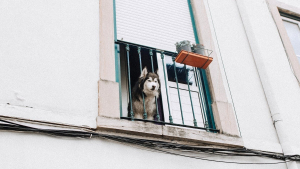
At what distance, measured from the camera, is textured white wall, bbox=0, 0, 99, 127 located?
12.1ft

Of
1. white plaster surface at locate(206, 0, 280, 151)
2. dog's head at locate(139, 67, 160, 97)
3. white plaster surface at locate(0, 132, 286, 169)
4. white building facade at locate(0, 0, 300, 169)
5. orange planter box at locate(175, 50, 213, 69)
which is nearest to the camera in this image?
white plaster surface at locate(0, 132, 286, 169)

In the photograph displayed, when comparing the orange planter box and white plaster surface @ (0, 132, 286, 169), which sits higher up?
the orange planter box

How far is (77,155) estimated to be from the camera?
358 centimetres

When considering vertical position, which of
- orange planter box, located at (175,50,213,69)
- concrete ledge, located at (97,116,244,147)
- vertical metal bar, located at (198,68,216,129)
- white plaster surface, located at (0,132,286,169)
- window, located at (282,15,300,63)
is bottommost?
white plaster surface, located at (0,132,286,169)

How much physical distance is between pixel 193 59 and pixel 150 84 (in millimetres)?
722

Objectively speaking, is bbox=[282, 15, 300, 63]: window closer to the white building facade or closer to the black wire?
the white building facade

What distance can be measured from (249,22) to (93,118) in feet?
10.2

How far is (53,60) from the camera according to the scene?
4.05m

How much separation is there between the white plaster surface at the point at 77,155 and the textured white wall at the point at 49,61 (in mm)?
231

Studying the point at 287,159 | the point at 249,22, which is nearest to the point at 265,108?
the point at 287,159

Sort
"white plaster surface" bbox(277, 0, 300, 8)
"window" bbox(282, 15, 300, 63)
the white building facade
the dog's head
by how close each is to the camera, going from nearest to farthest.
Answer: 1. the white building facade
2. the dog's head
3. "window" bbox(282, 15, 300, 63)
4. "white plaster surface" bbox(277, 0, 300, 8)

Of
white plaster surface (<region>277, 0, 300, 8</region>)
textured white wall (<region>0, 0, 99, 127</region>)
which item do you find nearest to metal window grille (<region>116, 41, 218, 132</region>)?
textured white wall (<region>0, 0, 99, 127</region>)

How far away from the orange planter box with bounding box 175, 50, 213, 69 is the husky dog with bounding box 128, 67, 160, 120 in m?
0.56

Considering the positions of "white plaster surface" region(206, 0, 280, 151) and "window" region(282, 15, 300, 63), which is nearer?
"white plaster surface" region(206, 0, 280, 151)
